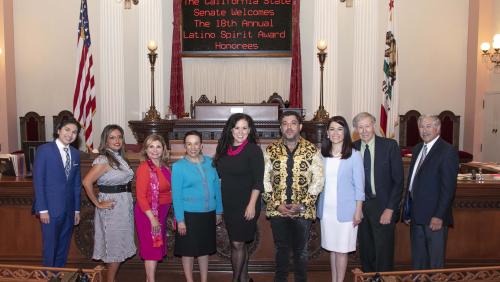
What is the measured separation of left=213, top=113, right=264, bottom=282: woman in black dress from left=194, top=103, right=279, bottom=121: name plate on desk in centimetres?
491

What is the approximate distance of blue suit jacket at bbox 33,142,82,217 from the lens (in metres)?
3.65

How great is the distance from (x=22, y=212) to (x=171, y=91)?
22.5 ft

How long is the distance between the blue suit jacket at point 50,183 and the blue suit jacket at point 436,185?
304cm

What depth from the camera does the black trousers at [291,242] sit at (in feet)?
11.8

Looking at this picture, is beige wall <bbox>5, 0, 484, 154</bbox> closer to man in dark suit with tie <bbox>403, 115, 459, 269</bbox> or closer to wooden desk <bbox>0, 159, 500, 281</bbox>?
wooden desk <bbox>0, 159, 500, 281</bbox>

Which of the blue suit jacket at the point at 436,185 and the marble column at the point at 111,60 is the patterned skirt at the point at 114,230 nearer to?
the blue suit jacket at the point at 436,185

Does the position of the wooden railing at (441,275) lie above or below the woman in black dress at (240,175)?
below

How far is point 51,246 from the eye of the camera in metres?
3.72

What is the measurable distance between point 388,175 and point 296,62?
25.3 feet

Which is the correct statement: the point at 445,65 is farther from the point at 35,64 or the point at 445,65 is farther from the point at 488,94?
the point at 35,64

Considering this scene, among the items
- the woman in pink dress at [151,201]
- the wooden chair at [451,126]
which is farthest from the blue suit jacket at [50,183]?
the wooden chair at [451,126]

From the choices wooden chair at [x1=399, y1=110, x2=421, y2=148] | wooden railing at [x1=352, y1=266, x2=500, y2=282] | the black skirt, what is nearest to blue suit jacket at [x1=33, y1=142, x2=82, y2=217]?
the black skirt

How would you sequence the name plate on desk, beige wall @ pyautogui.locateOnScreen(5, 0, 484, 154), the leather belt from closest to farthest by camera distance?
the leather belt < the name plate on desk < beige wall @ pyautogui.locateOnScreen(5, 0, 484, 154)

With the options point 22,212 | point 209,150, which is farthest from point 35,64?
point 22,212
